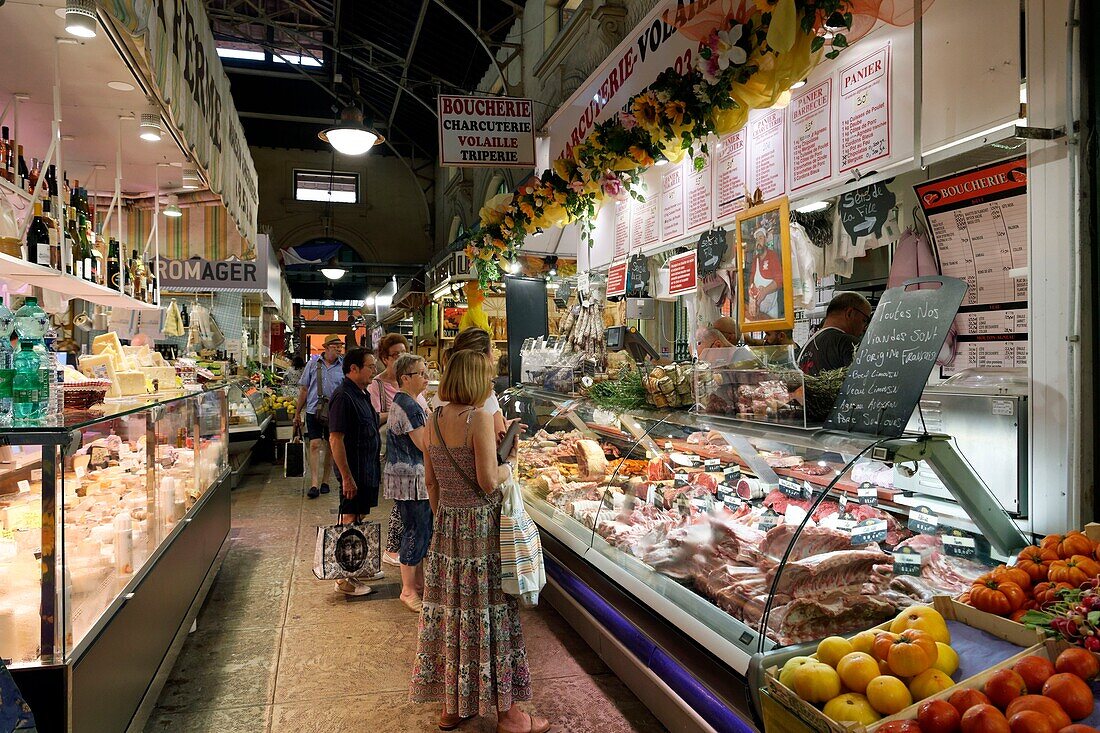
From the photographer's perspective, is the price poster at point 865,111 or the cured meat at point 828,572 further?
the price poster at point 865,111

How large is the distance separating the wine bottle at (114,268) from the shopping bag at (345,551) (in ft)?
7.88

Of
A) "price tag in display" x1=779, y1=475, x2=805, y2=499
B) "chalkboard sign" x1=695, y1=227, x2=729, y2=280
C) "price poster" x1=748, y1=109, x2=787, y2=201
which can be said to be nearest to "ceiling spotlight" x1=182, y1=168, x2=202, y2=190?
"chalkboard sign" x1=695, y1=227, x2=729, y2=280

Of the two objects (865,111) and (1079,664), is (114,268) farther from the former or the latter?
(1079,664)

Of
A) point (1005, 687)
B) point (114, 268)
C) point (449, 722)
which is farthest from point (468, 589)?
point (114, 268)

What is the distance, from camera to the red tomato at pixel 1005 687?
1.57 m

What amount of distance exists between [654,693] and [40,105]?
4.84m

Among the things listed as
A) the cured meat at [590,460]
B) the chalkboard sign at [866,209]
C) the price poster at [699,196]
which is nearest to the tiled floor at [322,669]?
the cured meat at [590,460]

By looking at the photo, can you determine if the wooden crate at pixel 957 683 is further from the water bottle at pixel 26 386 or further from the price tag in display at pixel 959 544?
the water bottle at pixel 26 386

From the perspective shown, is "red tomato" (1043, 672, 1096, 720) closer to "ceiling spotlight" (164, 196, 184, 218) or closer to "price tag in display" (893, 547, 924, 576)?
"price tag in display" (893, 547, 924, 576)

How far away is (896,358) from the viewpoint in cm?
245

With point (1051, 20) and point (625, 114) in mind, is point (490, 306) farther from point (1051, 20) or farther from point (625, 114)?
point (1051, 20)

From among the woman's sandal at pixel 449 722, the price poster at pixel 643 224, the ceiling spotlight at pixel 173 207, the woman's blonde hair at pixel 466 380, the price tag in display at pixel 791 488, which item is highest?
the ceiling spotlight at pixel 173 207

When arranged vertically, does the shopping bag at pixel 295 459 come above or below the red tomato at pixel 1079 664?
below

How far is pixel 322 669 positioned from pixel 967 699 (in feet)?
11.3
